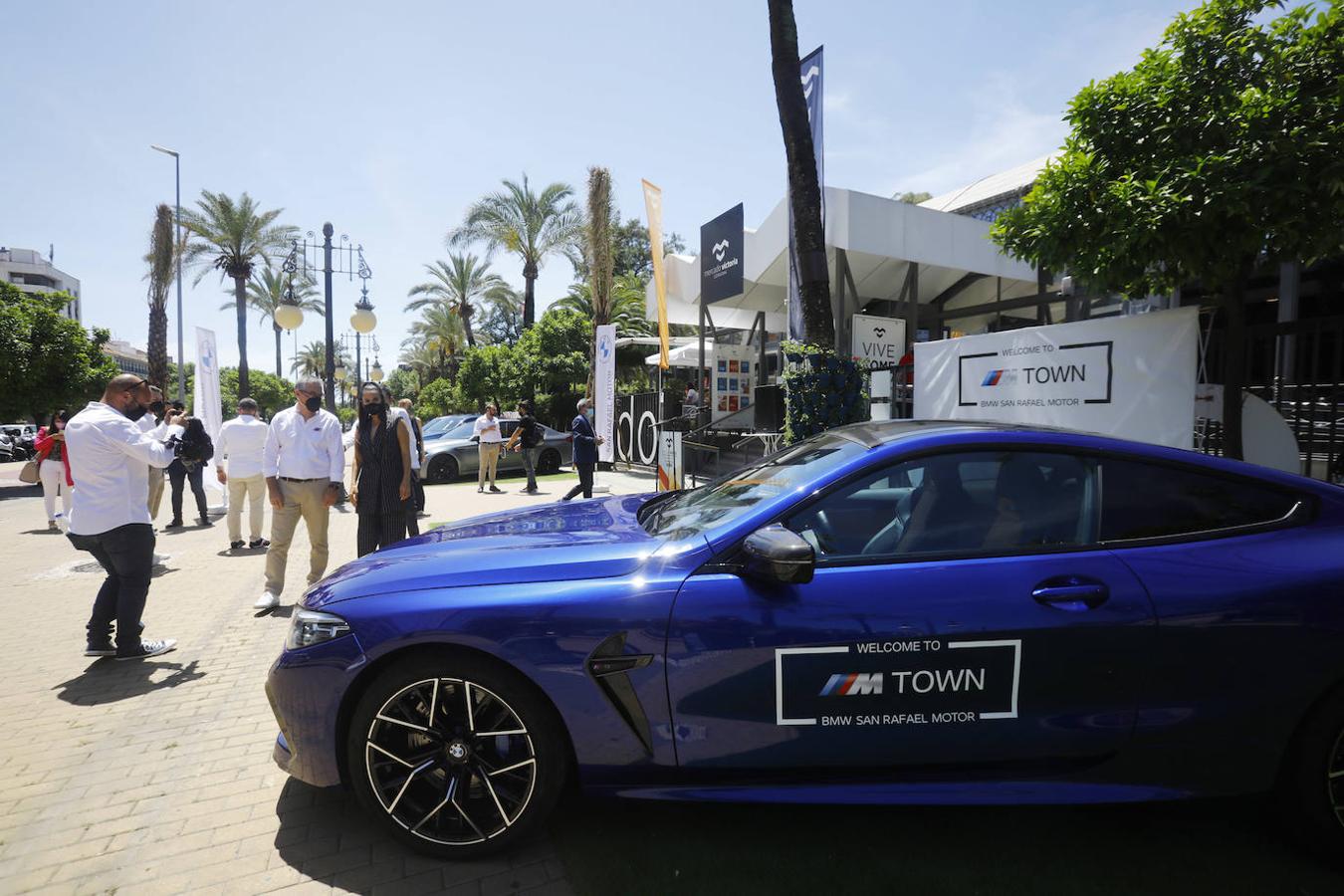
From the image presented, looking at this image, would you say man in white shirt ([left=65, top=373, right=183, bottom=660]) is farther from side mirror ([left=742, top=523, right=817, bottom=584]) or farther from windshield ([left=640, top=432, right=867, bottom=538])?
side mirror ([left=742, top=523, right=817, bottom=584])

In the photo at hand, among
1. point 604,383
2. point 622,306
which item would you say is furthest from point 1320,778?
point 622,306

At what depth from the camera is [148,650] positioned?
4.65 metres

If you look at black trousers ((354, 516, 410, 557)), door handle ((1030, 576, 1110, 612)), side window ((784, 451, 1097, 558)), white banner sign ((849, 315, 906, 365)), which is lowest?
black trousers ((354, 516, 410, 557))

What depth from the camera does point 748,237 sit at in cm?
1277

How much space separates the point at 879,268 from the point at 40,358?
20992 mm

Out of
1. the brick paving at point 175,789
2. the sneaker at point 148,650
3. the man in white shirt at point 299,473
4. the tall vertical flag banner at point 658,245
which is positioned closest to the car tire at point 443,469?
the tall vertical flag banner at point 658,245

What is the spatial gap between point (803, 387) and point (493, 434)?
8.19 meters

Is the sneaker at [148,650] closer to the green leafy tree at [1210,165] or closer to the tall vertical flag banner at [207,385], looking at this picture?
the green leafy tree at [1210,165]

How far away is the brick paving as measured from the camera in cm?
240

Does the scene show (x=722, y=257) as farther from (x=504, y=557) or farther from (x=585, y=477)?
(x=504, y=557)

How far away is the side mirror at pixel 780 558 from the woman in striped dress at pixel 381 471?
13.3ft

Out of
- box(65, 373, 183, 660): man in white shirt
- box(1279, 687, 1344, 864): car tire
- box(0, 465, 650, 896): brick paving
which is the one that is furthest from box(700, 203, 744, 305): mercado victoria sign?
box(1279, 687, 1344, 864): car tire

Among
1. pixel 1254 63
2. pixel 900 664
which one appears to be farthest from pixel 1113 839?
pixel 1254 63

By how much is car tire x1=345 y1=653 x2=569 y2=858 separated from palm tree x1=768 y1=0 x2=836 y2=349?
5.81 m
